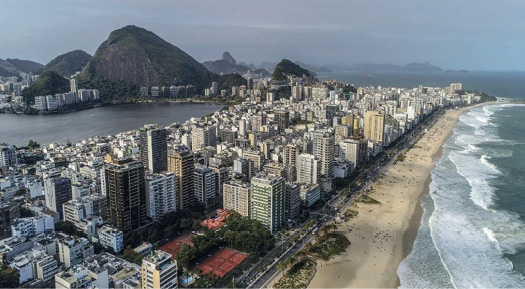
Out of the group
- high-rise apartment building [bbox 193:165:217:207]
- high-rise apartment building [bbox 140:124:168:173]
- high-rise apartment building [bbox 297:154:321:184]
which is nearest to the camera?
high-rise apartment building [bbox 193:165:217:207]

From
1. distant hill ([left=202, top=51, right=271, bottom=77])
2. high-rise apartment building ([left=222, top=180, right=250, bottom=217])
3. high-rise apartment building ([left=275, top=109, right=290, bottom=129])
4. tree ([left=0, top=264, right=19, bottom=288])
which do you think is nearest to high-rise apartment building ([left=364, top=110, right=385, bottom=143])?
high-rise apartment building ([left=275, top=109, right=290, bottom=129])

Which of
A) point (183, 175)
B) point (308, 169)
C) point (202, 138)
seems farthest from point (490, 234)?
point (202, 138)

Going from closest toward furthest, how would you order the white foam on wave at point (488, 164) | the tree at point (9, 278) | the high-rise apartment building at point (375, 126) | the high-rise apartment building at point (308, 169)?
1. the tree at point (9, 278)
2. the high-rise apartment building at point (308, 169)
3. the white foam on wave at point (488, 164)
4. the high-rise apartment building at point (375, 126)

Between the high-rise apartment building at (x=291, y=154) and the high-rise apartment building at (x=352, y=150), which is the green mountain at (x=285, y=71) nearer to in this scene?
the high-rise apartment building at (x=352, y=150)

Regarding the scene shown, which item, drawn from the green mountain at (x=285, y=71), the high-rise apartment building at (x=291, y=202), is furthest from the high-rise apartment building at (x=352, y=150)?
the green mountain at (x=285, y=71)

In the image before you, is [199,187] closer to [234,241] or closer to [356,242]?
[234,241]

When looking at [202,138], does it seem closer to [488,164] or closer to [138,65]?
[488,164]

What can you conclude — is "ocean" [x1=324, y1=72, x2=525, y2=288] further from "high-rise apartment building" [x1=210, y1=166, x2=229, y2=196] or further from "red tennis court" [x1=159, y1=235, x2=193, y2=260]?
"high-rise apartment building" [x1=210, y1=166, x2=229, y2=196]
